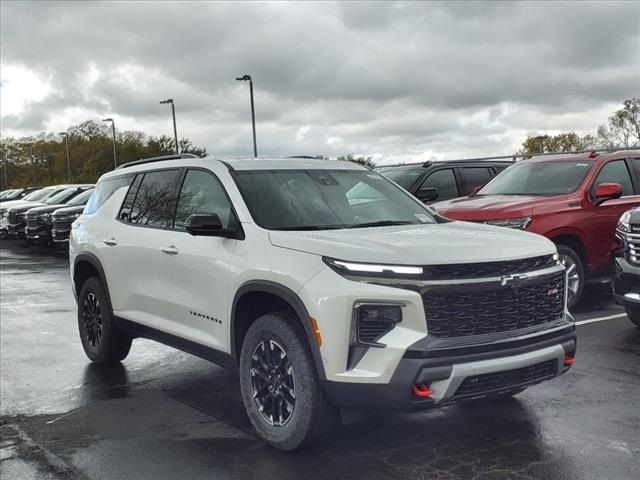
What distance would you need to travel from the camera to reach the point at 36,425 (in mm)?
5316

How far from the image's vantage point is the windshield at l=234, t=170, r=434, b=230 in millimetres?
5070

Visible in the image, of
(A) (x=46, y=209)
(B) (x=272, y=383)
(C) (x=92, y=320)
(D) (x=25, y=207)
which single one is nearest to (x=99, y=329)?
(C) (x=92, y=320)

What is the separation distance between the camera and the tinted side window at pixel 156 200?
597 cm

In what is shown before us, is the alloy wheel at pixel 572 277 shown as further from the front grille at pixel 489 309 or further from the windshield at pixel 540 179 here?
the front grille at pixel 489 309

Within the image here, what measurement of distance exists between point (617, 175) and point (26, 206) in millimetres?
19937

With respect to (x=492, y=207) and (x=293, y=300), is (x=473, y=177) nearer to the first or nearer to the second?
(x=492, y=207)

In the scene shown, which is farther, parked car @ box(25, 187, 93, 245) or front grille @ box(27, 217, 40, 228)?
front grille @ box(27, 217, 40, 228)

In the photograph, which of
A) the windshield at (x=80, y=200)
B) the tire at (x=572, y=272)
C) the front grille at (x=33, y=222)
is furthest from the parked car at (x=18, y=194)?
the tire at (x=572, y=272)

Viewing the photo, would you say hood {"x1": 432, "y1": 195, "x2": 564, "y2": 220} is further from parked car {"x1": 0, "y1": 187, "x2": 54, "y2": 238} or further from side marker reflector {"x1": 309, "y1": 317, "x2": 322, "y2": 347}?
parked car {"x1": 0, "y1": 187, "x2": 54, "y2": 238}

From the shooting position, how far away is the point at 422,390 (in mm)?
4035

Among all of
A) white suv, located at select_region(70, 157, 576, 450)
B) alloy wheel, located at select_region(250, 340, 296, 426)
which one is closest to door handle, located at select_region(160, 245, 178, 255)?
white suv, located at select_region(70, 157, 576, 450)

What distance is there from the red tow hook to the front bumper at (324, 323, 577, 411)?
2 centimetres

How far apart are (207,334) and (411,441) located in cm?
158

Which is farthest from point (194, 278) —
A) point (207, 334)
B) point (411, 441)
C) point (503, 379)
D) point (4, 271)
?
point (4, 271)
